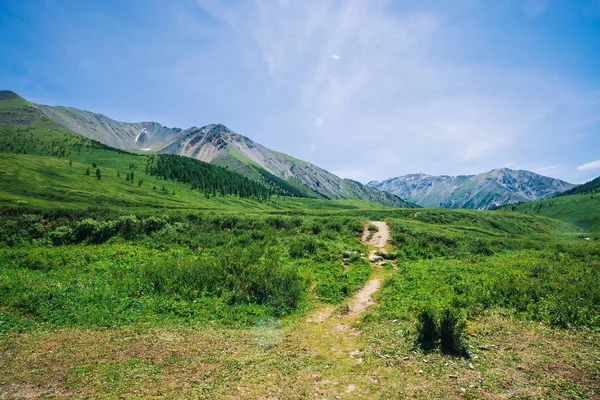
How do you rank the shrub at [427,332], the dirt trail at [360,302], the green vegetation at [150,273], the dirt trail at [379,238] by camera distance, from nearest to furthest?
the shrub at [427,332] → the green vegetation at [150,273] → the dirt trail at [360,302] → the dirt trail at [379,238]

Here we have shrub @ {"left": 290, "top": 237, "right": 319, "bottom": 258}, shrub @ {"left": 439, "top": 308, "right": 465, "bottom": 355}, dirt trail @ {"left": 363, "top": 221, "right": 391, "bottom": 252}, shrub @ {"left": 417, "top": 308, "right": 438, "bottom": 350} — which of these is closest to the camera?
shrub @ {"left": 439, "top": 308, "right": 465, "bottom": 355}

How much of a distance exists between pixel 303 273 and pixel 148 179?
18030cm

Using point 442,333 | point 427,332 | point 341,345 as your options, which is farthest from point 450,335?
point 341,345

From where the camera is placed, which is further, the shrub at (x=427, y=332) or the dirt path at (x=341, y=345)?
the shrub at (x=427, y=332)

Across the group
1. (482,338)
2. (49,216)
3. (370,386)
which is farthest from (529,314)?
(49,216)

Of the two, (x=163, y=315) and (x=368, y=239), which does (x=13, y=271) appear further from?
(x=368, y=239)

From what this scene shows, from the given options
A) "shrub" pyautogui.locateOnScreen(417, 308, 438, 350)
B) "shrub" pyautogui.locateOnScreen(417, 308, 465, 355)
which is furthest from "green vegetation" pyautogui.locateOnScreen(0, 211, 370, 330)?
"shrub" pyautogui.locateOnScreen(417, 308, 465, 355)

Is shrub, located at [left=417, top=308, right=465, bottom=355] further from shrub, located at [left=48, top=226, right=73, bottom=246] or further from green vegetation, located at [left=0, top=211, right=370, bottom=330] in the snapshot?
shrub, located at [left=48, top=226, right=73, bottom=246]

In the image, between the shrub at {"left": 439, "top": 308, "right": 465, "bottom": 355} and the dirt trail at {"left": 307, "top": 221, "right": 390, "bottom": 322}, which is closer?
→ the shrub at {"left": 439, "top": 308, "right": 465, "bottom": 355}

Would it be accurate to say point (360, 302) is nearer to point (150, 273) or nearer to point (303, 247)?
point (303, 247)

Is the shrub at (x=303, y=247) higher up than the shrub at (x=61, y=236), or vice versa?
the shrub at (x=303, y=247)

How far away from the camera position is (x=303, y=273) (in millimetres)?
24500

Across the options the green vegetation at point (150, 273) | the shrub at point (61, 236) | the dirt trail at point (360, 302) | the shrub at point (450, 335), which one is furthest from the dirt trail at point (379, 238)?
the shrub at point (61, 236)

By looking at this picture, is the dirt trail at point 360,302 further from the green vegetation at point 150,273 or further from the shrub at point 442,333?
the shrub at point 442,333
